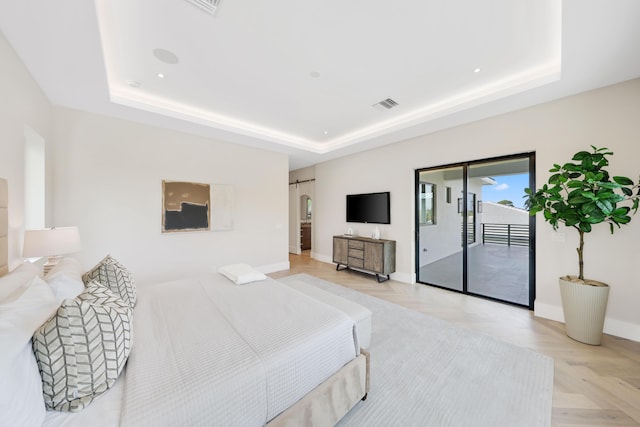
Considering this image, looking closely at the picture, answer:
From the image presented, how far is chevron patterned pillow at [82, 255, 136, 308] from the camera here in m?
1.86

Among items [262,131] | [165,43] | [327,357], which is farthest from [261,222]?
[327,357]

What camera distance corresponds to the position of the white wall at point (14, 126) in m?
1.82

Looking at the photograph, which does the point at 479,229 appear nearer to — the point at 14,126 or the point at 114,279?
the point at 114,279

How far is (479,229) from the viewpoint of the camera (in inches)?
163

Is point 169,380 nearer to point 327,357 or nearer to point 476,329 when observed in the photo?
point 327,357

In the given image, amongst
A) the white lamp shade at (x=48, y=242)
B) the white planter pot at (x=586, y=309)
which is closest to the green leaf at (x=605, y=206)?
the white planter pot at (x=586, y=309)

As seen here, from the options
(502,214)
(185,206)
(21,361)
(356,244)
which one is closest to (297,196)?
(356,244)

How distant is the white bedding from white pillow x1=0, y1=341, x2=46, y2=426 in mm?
108

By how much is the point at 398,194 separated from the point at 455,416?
3.58 meters

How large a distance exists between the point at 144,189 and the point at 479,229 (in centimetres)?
566

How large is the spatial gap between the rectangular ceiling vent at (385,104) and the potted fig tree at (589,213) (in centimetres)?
208

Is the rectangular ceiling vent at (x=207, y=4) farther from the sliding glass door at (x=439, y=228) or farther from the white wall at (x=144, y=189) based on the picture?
the sliding glass door at (x=439, y=228)

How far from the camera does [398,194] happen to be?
464cm

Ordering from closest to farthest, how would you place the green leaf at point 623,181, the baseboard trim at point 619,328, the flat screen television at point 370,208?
the green leaf at point 623,181 < the baseboard trim at point 619,328 < the flat screen television at point 370,208
